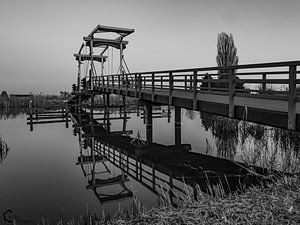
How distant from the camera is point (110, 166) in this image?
29.4 feet

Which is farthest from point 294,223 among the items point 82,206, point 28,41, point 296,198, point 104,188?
point 28,41

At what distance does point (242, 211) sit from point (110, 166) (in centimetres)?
628

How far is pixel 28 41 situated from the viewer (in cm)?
2095

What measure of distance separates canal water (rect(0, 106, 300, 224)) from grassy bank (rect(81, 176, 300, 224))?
1.16m

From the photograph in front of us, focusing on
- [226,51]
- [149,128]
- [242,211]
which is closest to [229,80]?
[242,211]

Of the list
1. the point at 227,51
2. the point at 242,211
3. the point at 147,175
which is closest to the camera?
the point at 242,211

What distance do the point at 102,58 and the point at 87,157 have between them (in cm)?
1857

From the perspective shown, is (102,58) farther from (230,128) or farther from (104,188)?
(104,188)

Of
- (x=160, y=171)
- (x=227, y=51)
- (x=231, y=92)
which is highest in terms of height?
(x=227, y=51)

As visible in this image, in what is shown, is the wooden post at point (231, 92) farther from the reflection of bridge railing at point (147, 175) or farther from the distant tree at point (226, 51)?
the distant tree at point (226, 51)

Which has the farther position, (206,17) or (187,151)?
(206,17)

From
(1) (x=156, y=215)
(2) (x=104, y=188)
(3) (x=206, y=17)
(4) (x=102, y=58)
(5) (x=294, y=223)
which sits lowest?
(2) (x=104, y=188)

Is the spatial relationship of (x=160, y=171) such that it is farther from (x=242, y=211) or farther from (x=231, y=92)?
(x=242, y=211)

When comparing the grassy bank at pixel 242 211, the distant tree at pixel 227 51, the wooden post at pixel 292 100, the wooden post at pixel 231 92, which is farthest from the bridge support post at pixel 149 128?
the distant tree at pixel 227 51
